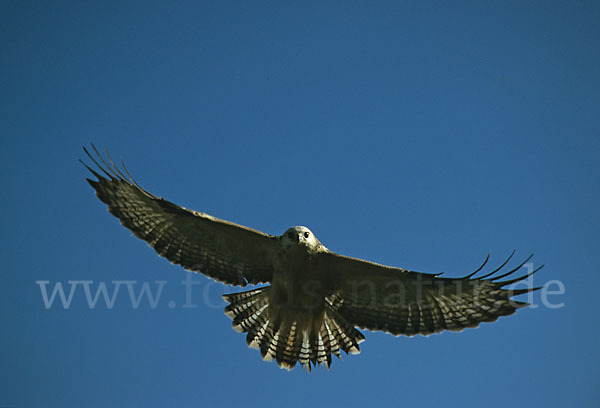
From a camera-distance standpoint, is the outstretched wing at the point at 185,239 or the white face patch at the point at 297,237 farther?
the outstretched wing at the point at 185,239

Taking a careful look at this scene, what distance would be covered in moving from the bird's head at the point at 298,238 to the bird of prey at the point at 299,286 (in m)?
0.01

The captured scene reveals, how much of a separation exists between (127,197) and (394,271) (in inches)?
149

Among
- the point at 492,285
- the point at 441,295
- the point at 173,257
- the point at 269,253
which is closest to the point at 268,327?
the point at 269,253

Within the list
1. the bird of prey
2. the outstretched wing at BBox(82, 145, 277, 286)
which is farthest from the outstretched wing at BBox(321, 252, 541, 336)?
the outstretched wing at BBox(82, 145, 277, 286)

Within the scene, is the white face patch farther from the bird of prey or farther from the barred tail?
the barred tail

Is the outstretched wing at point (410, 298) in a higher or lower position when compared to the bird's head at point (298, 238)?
lower

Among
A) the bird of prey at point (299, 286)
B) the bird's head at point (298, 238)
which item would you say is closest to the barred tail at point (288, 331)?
the bird of prey at point (299, 286)

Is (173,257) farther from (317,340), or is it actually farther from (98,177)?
(317,340)

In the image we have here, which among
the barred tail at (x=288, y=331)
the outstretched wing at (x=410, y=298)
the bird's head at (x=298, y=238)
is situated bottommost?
the barred tail at (x=288, y=331)

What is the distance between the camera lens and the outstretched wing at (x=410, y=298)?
7.68 m

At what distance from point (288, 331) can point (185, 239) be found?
1910 millimetres

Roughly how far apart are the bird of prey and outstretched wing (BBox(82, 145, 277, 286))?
1 centimetres

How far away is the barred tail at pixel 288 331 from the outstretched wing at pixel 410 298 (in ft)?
0.85

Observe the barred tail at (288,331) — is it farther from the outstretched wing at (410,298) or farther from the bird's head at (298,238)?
the bird's head at (298,238)
